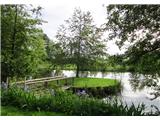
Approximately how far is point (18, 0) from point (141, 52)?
3.97 meters

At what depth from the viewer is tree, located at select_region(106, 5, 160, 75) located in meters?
8.48

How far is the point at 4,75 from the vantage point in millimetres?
10047

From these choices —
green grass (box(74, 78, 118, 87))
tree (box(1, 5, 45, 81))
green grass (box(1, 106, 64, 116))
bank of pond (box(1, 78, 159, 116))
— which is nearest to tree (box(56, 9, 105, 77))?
tree (box(1, 5, 45, 81))

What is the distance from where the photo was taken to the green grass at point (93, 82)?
15670mm

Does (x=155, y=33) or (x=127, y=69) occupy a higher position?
(x=155, y=33)

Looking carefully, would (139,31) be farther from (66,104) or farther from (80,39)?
(66,104)

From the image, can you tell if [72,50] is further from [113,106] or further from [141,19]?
[113,106]

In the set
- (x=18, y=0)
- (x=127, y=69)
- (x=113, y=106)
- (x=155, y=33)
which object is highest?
(x=18, y=0)

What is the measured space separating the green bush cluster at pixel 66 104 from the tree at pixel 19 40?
2.45m

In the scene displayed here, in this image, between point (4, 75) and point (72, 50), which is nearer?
point (4, 75)

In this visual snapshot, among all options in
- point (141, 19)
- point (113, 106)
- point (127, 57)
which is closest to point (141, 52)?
point (127, 57)

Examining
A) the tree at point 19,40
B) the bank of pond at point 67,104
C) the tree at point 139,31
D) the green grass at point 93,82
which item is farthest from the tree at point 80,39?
the bank of pond at point 67,104

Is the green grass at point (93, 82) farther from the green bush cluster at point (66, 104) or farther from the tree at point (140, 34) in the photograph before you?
the green bush cluster at point (66, 104)

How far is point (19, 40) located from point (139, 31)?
422 cm
